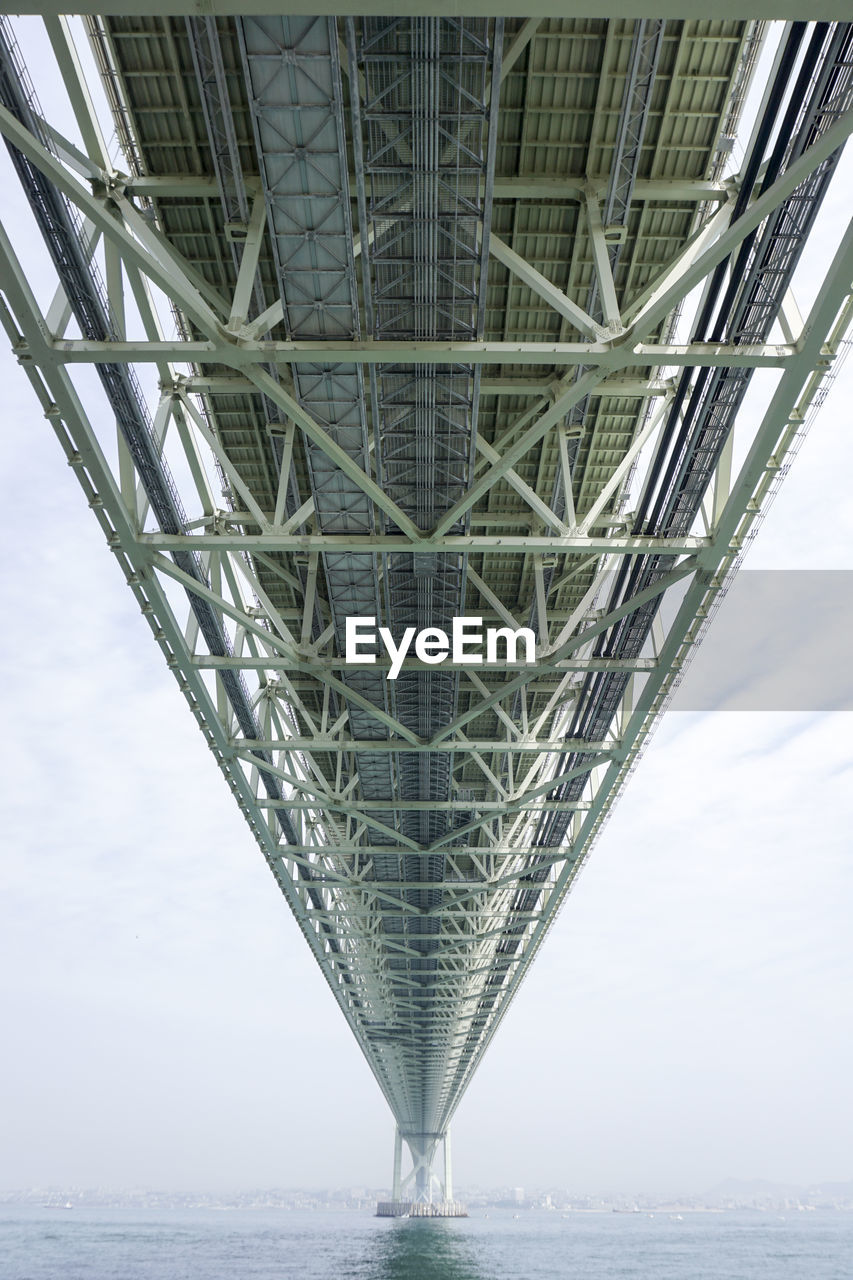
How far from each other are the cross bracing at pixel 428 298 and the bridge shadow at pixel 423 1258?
144 feet

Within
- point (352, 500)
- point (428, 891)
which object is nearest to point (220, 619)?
point (352, 500)

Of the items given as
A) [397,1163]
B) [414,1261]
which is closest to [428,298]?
[414,1261]

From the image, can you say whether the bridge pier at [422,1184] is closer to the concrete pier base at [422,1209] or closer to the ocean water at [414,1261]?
the concrete pier base at [422,1209]

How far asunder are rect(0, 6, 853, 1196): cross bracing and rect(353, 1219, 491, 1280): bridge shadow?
4375 cm

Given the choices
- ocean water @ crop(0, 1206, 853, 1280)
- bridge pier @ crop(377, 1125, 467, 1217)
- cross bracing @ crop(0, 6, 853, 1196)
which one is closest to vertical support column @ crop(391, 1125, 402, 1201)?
bridge pier @ crop(377, 1125, 467, 1217)

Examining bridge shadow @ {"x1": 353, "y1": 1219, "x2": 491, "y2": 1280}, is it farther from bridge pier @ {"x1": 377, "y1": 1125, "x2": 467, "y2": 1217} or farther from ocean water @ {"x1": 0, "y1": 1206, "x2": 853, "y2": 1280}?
bridge pier @ {"x1": 377, "y1": 1125, "x2": 467, "y2": 1217}

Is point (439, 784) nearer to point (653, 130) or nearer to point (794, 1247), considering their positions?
point (653, 130)

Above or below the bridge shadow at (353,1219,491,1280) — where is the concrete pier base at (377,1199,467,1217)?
above

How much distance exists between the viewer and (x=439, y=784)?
3391 centimetres

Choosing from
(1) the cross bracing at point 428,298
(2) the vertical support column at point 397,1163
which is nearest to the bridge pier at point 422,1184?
(2) the vertical support column at point 397,1163

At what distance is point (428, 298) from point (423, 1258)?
74449 mm

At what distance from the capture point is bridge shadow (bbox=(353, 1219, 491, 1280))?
2253 inches

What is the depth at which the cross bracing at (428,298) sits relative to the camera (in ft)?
45.4

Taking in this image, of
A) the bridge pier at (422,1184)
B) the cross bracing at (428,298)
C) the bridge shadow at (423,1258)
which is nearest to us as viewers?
the cross bracing at (428,298)
